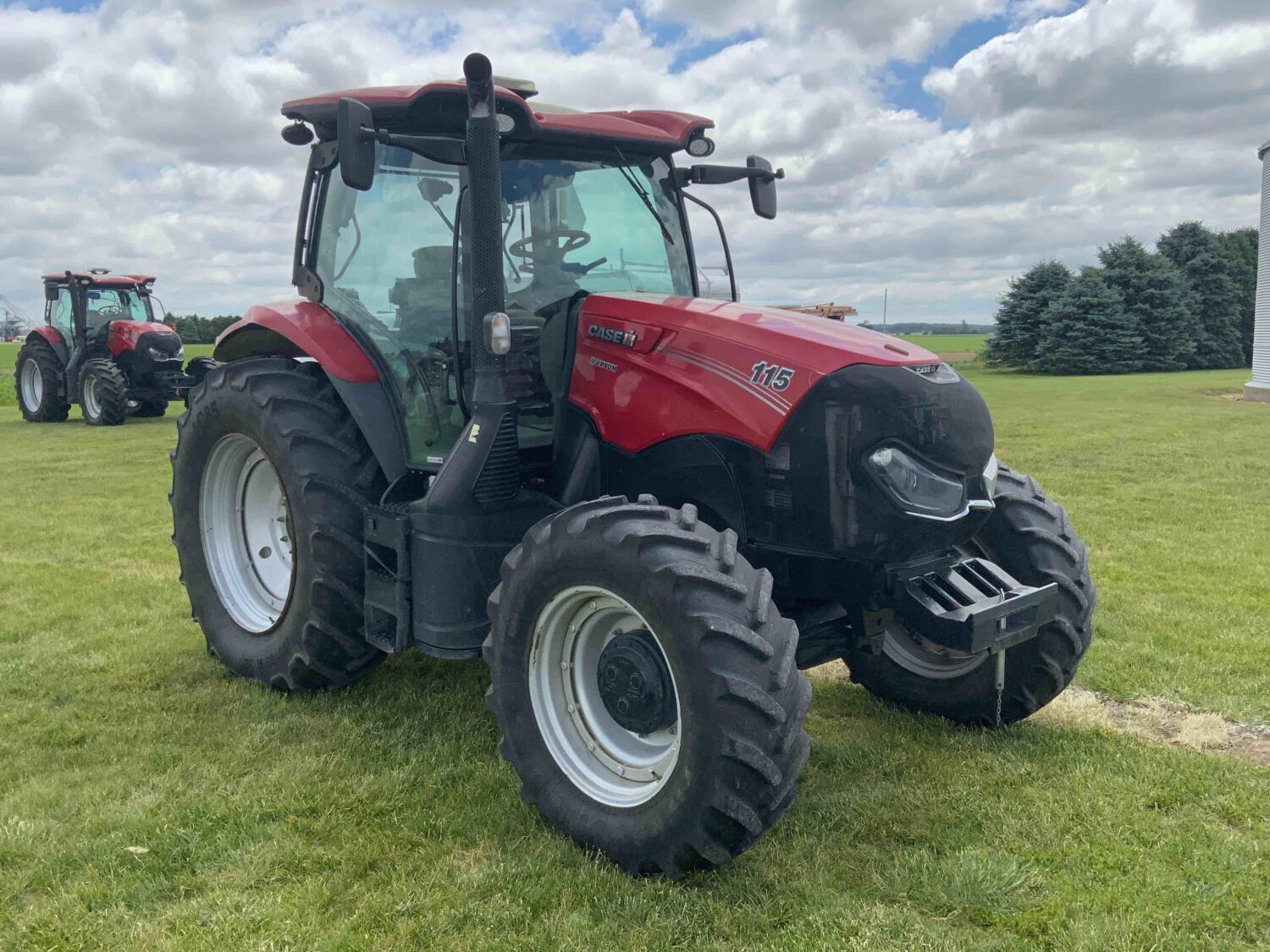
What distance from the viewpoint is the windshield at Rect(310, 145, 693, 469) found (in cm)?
400

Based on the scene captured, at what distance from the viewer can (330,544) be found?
164 inches

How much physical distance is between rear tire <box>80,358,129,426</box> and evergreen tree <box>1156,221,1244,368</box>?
126 feet

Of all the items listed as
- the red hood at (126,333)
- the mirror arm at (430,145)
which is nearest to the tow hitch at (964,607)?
the mirror arm at (430,145)

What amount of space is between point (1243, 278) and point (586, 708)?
159 feet

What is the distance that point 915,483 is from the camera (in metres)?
3.32

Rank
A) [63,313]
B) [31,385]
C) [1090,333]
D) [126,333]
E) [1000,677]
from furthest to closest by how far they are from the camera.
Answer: [1090,333]
[31,385]
[63,313]
[126,333]
[1000,677]

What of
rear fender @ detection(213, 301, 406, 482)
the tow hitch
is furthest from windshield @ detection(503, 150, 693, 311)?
the tow hitch

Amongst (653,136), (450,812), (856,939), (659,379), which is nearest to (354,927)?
(450,812)

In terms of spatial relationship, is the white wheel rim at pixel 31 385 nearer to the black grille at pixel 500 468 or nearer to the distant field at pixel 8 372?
the distant field at pixel 8 372

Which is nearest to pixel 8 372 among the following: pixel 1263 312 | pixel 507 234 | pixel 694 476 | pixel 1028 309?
pixel 1028 309

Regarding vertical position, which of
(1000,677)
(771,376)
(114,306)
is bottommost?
(1000,677)

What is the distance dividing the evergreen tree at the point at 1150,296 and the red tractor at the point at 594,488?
3747 cm

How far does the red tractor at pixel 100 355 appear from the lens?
1736 cm

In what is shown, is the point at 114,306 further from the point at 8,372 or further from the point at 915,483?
the point at 8,372
